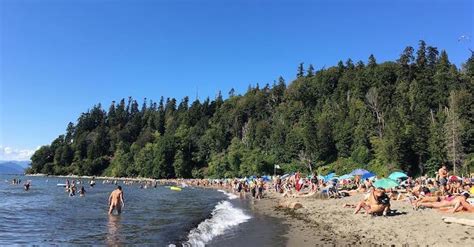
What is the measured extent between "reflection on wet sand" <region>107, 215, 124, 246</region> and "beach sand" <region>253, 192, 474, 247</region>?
19.8 ft

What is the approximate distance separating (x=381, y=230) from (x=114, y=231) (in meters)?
10.5

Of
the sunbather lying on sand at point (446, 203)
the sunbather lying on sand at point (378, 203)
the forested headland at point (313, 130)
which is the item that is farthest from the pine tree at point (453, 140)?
the sunbather lying on sand at point (378, 203)

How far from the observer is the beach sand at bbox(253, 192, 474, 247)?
42.6 feet

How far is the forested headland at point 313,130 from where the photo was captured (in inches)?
2697

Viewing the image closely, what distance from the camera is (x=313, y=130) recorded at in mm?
93000

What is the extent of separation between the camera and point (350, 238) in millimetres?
15008

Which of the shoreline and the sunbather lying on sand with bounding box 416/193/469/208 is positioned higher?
the sunbather lying on sand with bounding box 416/193/469/208

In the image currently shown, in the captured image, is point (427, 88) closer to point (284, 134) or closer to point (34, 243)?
point (284, 134)

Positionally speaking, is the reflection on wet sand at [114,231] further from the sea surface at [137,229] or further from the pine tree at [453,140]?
the pine tree at [453,140]

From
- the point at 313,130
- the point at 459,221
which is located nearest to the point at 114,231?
the point at 459,221

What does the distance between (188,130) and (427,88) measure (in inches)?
2884

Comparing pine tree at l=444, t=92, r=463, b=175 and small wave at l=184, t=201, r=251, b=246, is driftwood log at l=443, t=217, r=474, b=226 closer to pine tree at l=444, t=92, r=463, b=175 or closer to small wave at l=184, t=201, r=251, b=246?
small wave at l=184, t=201, r=251, b=246

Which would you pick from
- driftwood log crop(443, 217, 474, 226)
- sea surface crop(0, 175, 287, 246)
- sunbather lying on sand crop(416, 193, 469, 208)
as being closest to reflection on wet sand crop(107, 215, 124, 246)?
sea surface crop(0, 175, 287, 246)

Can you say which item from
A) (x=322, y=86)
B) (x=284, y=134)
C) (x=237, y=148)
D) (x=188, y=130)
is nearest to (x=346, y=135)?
(x=284, y=134)
